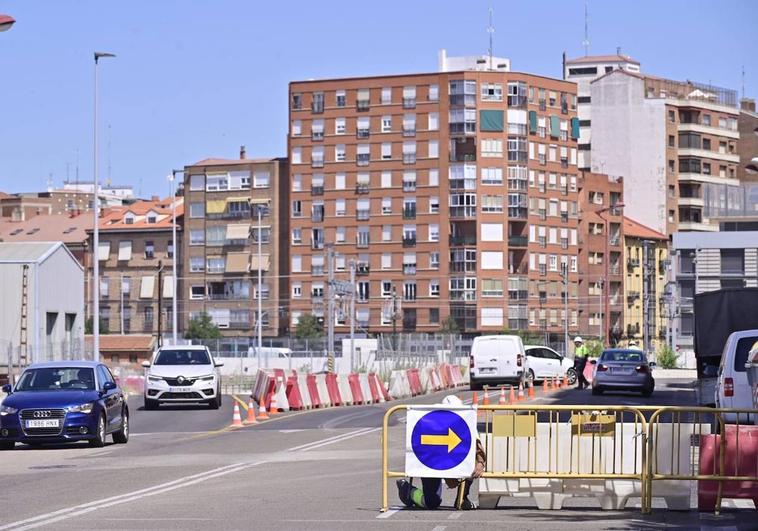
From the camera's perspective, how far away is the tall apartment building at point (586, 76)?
137 meters

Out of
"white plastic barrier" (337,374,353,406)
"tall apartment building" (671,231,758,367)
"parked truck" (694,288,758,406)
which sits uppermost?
"tall apartment building" (671,231,758,367)

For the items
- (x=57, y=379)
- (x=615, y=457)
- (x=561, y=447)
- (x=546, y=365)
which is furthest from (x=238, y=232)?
(x=615, y=457)

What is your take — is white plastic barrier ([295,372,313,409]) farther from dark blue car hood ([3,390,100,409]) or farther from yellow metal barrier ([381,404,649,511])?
yellow metal barrier ([381,404,649,511])

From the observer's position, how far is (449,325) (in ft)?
385

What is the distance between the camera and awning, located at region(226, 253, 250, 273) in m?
126

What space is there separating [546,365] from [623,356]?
13.6 metres

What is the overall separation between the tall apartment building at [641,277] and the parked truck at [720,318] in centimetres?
9511

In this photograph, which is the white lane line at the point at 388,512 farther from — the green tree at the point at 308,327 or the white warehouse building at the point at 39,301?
the green tree at the point at 308,327

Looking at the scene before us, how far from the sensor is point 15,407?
24641mm

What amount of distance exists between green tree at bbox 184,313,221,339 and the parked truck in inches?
3484

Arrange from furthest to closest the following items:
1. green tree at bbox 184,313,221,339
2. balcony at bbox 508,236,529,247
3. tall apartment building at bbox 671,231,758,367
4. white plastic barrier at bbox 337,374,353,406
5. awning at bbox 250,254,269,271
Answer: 1. awning at bbox 250,254,269,271
2. green tree at bbox 184,313,221,339
3. balcony at bbox 508,236,529,247
4. tall apartment building at bbox 671,231,758,367
5. white plastic barrier at bbox 337,374,353,406

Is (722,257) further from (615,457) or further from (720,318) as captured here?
(615,457)

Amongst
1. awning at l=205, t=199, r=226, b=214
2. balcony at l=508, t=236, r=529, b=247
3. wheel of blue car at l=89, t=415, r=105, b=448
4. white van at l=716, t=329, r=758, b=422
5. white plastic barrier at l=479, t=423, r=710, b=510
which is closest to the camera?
white plastic barrier at l=479, t=423, r=710, b=510

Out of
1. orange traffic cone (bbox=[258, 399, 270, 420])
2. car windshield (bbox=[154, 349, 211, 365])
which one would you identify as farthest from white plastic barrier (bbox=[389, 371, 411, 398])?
orange traffic cone (bbox=[258, 399, 270, 420])
